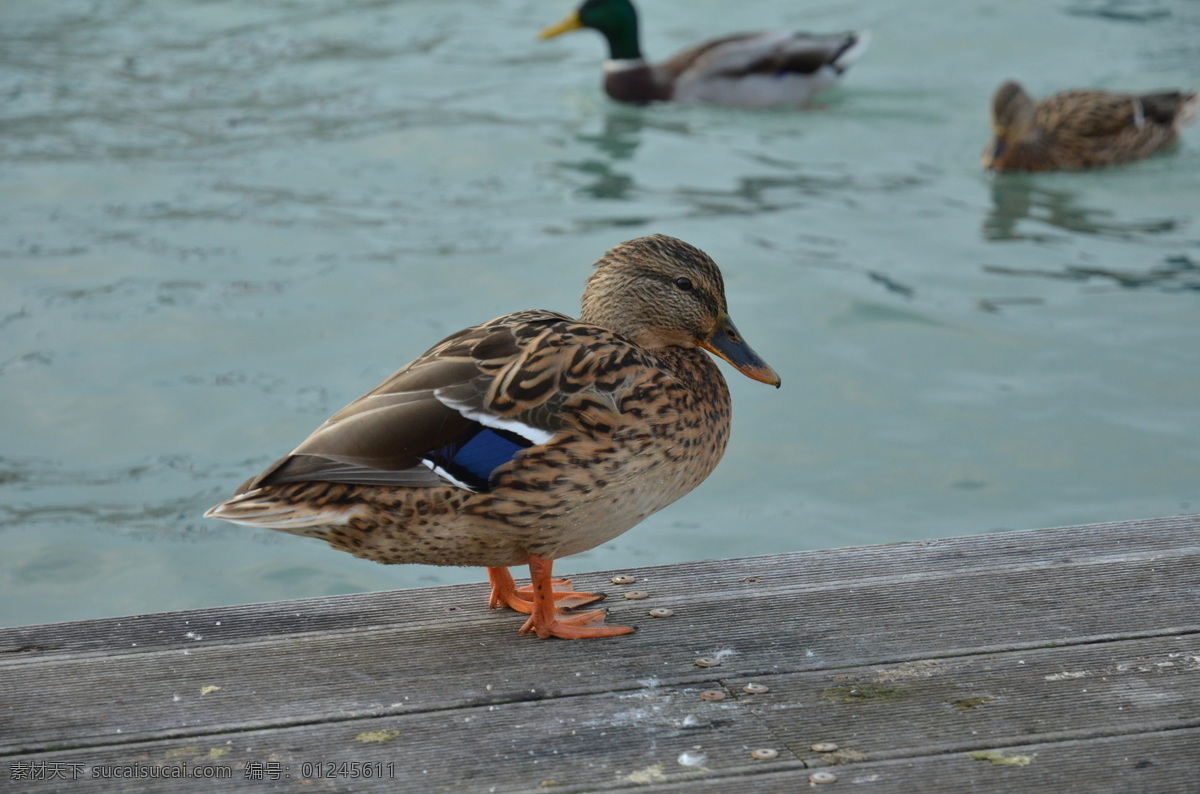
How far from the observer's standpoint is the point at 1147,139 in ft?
34.4

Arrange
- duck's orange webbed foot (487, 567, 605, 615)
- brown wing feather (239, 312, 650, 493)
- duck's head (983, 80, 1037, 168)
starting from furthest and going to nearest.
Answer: duck's head (983, 80, 1037, 168) < duck's orange webbed foot (487, 567, 605, 615) < brown wing feather (239, 312, 650, 493)

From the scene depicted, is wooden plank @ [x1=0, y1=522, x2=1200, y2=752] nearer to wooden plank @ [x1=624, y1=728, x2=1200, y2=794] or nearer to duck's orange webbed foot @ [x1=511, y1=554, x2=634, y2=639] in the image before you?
duck's orange webbed foot @ [x1=511, y1=554, x2=634, y2=639]

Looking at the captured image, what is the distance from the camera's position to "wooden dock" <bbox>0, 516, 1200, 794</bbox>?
2332mm

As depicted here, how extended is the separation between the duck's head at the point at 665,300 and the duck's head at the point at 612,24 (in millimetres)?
9525

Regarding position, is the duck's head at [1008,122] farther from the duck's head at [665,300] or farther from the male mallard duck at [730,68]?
the duck's head at [665,300]

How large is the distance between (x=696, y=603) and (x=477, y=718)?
0.69 metres

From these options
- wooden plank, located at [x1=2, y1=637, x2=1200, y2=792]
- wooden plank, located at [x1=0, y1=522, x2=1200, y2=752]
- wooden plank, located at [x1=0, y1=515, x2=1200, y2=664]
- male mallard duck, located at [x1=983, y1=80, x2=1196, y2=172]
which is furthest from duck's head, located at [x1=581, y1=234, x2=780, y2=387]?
male mallard duck, located at [x1=983, y1=80, x2=1196, y2=172]

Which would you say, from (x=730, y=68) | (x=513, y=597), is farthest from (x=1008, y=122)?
(x=513, y=597)

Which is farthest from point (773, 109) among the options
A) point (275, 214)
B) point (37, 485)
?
point (37, 485)

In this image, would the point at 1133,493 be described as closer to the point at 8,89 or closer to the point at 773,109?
the point at 773,109

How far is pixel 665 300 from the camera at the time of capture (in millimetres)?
3264

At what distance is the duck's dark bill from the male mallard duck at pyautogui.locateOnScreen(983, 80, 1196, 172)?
7388 millimetres

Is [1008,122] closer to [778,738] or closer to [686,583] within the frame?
[686,583]

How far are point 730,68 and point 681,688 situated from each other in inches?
400
